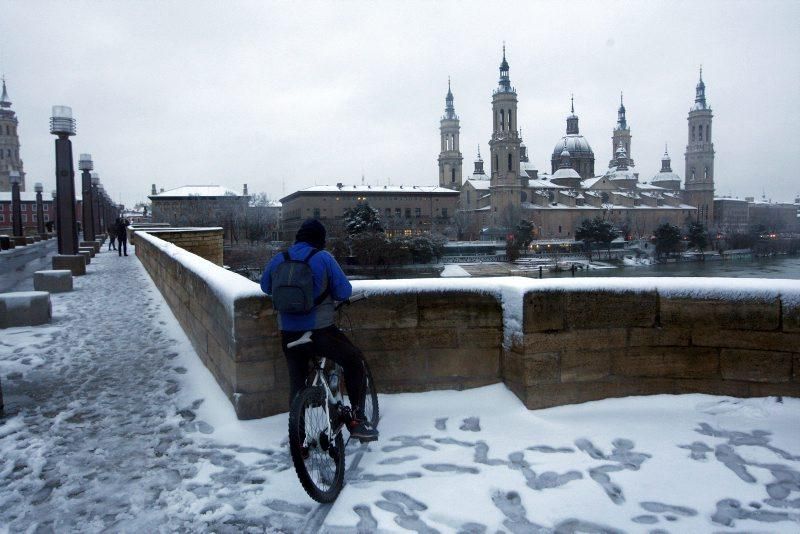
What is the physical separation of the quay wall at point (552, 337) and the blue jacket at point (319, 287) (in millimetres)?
916

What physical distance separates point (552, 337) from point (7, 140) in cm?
13869

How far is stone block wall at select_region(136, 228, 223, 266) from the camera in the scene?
19.2 metres

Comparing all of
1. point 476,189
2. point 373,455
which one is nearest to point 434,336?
point 373,455

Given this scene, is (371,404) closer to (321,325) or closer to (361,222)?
(321,325)

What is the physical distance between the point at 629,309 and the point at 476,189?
342ft

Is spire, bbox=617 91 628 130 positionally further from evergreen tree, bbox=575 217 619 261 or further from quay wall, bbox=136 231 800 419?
quay wall, bbox=136 231 800 419

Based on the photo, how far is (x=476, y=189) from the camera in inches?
4232

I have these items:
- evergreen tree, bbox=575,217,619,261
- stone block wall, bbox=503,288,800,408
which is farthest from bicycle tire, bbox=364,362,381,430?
evergreen tree, bbox=575,217,619,261

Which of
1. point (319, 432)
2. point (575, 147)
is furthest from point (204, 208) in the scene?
point (319, 432)

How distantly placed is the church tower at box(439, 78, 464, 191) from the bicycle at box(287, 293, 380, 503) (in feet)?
408

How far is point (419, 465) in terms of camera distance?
399 cm

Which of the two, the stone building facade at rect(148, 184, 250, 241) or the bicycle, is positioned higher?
the stone building facade at rect(148, 184, 250, 241)

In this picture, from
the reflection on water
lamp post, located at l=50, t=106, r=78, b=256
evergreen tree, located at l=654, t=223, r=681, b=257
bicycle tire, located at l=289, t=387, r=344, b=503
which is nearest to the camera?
bicycle tire, located at l=289, t=387, r=344, b=503

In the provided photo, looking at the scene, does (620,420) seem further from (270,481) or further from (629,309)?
(270,481)
